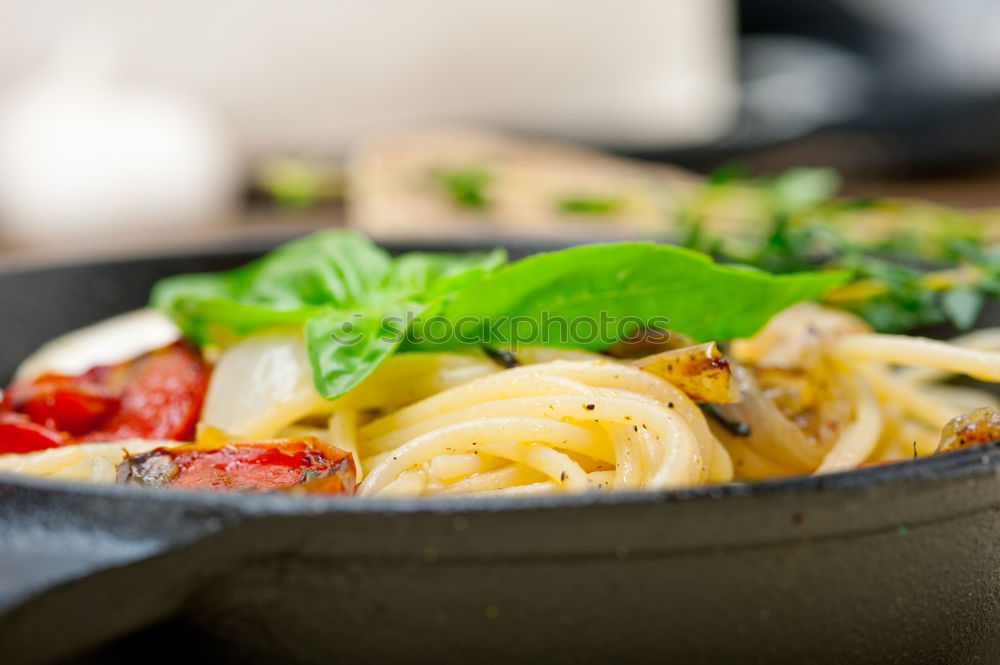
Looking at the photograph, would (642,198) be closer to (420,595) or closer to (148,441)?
(148,441)

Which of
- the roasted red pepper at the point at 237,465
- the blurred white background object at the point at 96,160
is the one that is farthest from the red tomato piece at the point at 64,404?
the blurred white background object at the point at 96,160

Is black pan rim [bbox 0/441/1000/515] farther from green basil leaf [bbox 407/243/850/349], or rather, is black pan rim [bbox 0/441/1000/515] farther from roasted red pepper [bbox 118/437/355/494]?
green basil leaf [bbox 407/243/850/349]

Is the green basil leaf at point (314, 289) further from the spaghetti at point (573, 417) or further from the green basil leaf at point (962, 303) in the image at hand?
the green basil leaf at point (962, 303)

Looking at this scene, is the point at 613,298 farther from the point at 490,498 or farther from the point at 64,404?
the point at 64,404

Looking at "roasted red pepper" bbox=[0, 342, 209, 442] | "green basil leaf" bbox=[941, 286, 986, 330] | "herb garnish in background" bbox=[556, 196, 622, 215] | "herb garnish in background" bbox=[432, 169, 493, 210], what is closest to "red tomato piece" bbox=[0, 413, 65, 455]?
"roasted red pepper" bbox=[0, 342, 209, 442]

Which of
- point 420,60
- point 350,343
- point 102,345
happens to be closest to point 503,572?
point 350,343

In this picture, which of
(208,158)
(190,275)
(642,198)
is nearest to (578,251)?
(190,275)

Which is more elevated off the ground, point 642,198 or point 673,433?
point 673,433
